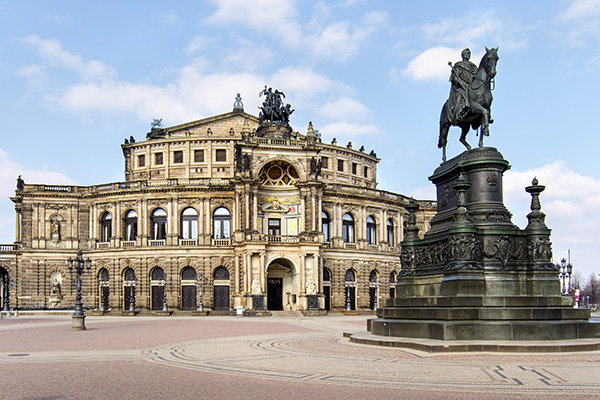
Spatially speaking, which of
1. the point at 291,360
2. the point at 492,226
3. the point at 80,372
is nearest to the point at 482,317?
the point at 492,226

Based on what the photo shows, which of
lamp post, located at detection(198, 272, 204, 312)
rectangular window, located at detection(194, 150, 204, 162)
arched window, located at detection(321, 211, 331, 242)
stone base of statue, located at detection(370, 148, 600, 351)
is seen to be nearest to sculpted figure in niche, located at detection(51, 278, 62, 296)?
lamp post, located at detection(198, 272, 204, 312)

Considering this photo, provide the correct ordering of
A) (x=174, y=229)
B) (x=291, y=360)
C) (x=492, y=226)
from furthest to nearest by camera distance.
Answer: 1. (x=174, y=229)
2. (x=492, y=226)
3. (x=291, y=360)

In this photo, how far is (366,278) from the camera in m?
72.9

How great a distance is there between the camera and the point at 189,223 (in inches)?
2778

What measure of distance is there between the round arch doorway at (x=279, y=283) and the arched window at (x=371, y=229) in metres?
12.4

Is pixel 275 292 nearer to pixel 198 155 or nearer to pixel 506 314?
pixel 198 155

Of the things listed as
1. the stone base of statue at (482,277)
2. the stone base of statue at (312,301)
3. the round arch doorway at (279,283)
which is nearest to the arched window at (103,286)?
the round arch doorway at (279,283)

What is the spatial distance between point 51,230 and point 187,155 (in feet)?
57.5

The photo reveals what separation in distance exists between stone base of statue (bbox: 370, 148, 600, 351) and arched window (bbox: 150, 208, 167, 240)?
51901 mm

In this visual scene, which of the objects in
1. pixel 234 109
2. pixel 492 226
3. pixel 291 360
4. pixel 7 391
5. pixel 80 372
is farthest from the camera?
pixel 234 109

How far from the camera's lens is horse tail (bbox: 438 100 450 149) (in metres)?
23.0

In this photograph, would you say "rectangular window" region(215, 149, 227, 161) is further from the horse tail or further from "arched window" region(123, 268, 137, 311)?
the horse tail

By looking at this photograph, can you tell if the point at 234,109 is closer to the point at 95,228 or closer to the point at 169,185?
the point at 169,185

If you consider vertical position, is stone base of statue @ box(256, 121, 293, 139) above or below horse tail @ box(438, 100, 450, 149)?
above
